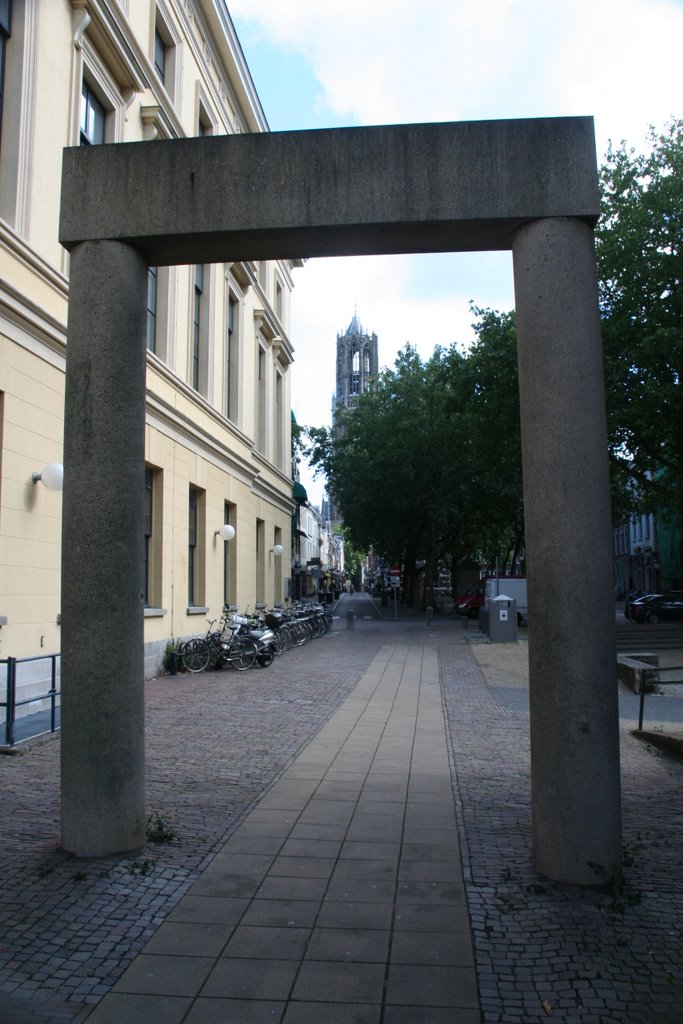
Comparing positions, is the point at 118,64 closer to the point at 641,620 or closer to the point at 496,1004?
the point at 496,1004

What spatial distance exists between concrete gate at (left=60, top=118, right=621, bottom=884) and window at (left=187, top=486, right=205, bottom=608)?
1479cm

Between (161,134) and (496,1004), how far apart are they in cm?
1713

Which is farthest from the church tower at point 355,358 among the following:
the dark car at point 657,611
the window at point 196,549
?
the window at point 196,549

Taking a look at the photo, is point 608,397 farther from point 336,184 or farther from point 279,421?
point 336,184

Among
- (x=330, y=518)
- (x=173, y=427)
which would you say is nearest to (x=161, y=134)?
(x=173, y=427)

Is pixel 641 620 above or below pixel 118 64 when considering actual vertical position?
below

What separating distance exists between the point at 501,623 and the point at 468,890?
67.9 ft

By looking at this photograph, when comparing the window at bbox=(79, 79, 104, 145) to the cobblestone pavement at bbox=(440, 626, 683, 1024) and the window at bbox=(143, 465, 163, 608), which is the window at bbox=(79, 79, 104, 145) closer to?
the window at bbox=(143, 465, 163, 608)

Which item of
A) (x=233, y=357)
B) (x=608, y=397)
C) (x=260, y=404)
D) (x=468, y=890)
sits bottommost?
(x=468, y=890)

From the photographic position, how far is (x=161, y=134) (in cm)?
1689

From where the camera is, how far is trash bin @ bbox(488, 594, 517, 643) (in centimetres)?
2469

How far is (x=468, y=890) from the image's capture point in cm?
455

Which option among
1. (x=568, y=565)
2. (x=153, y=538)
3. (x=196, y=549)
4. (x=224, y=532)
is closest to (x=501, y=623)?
(x=224, y=532)

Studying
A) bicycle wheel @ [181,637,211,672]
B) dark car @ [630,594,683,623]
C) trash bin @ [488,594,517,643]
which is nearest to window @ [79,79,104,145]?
bicycle wheel @ [181,637,211,672]
